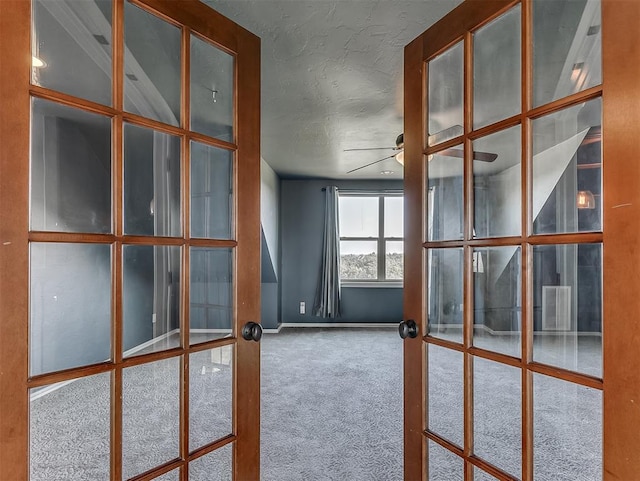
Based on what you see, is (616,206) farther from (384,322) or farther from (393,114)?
(384,322)

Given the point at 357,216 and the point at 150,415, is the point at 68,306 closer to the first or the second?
the point at 150,415

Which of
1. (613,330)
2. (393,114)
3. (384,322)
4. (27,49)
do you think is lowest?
(384,322)

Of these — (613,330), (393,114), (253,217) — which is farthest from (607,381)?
(393,114)

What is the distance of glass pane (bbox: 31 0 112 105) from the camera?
2.92ft

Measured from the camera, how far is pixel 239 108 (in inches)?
52.2

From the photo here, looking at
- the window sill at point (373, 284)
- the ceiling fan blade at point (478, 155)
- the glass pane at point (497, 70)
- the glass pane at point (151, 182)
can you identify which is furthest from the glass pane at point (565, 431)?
the window sill at point (373, 284)

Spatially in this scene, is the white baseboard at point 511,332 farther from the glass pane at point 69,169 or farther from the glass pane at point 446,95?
the glass pane at point 69,169

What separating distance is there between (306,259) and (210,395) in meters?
4.42

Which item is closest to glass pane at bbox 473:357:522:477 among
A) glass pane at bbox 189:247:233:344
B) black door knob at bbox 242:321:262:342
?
black door knob at bbox 242:321:262:342

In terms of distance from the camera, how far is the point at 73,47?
963mm

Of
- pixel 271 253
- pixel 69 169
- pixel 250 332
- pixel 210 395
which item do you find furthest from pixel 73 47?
pixel 271 253

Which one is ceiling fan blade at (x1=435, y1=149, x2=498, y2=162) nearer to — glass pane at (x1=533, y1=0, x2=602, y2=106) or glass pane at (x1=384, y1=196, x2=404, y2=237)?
glass pane at (x1=533, y1=0, x2=602, y2=106)

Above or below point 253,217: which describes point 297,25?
above

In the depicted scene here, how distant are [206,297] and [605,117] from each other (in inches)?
47.3
